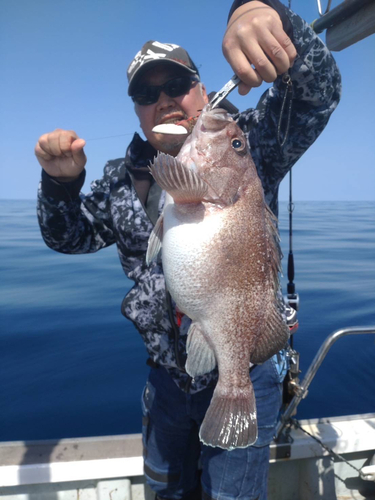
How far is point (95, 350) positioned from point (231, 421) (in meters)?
4.31

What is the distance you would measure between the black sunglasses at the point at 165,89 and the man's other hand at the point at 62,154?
62cm

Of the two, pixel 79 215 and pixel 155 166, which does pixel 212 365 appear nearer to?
pixel 155 166

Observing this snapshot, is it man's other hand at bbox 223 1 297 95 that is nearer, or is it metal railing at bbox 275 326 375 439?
man's other hand at bbox 223 1 297 95

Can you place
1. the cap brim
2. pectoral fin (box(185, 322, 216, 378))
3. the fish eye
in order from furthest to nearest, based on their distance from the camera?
the cap brim
the fish eye
pectoral fin (box(185, 322, 216, 378))

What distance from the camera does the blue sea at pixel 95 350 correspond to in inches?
164

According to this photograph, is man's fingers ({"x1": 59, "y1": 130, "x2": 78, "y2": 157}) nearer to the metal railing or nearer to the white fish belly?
the white fish belly

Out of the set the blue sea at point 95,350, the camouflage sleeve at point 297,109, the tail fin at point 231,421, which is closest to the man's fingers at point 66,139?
the camouflage sleeve at point 297,109

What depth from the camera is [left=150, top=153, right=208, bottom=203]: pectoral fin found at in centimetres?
142

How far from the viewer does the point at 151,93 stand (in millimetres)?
2199

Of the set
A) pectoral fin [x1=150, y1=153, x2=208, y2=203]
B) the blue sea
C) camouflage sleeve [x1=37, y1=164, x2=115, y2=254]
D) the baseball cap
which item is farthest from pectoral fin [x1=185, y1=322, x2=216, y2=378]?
the blue sea

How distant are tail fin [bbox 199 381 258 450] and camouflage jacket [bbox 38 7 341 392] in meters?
0.48

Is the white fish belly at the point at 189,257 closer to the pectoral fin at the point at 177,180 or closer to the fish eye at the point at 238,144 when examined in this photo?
the pectoral fin at the point at 177,180

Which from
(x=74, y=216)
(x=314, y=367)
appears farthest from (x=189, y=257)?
(x=314, y=367)

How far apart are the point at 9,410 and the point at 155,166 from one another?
3.94 meters
